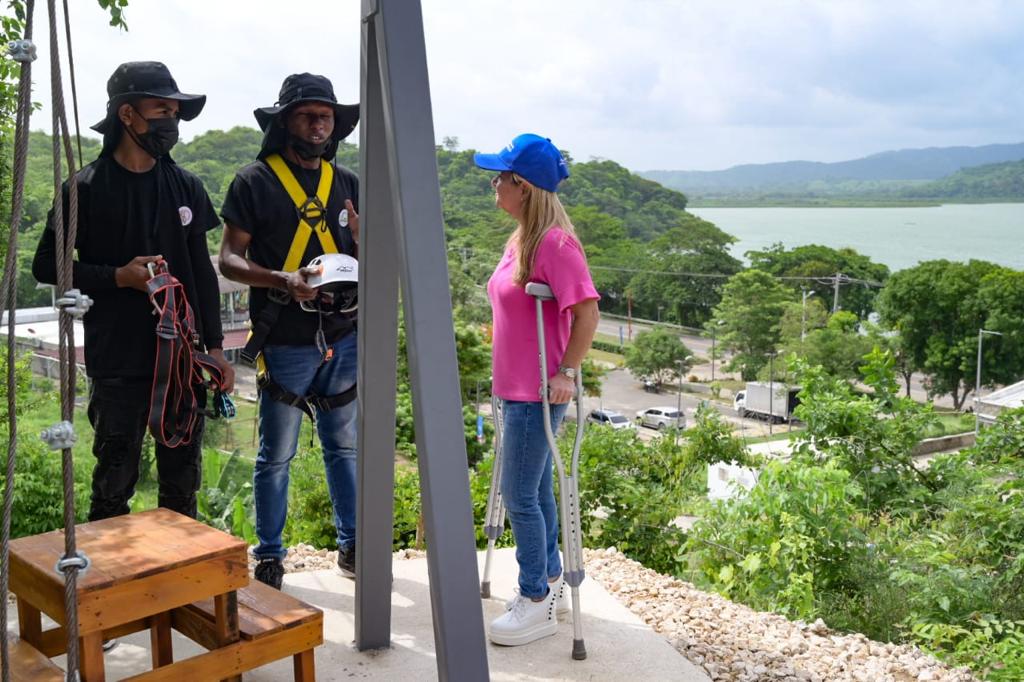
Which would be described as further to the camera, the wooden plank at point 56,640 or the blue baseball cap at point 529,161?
the blue baseball cap at point 529,161

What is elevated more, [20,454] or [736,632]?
[736,632]

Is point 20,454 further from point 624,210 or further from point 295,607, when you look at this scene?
point 624,210

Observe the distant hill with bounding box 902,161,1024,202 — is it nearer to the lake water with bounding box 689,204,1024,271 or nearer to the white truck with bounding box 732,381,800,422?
the lake water with bounding box 689,204,1024,271

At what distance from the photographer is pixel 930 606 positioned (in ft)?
14.6

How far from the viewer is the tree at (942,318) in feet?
181

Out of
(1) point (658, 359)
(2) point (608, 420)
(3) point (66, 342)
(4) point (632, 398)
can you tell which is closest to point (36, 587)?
(3) point (66, 342)

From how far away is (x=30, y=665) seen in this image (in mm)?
2273

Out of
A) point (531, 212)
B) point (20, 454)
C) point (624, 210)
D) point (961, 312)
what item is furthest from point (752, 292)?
point (531, 212)

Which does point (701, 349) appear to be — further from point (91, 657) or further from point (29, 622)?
point (91, 657)

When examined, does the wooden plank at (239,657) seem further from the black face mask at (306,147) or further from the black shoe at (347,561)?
the black face mask at (306,147)

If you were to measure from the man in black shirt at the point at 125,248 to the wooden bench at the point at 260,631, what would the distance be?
66 cm

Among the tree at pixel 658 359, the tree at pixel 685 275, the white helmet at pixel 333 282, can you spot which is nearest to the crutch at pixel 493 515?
the white helmet at pixel 333 282

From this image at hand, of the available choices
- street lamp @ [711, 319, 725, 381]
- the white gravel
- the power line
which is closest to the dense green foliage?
street lamp @ [711, 319, 725, 381]

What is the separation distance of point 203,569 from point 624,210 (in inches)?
3666
